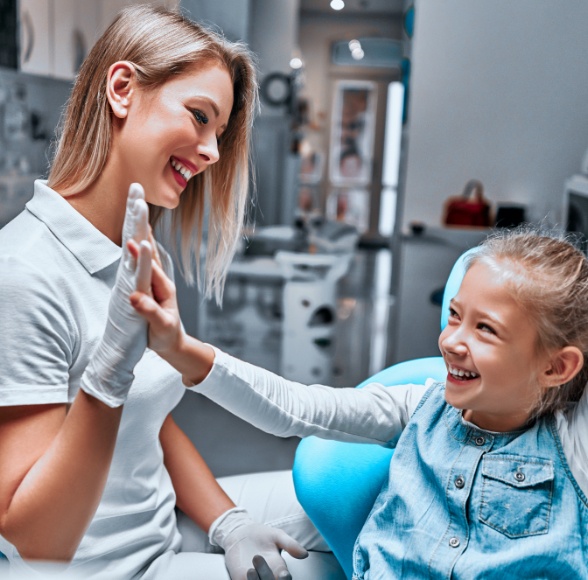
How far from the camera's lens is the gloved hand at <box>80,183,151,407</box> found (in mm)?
775

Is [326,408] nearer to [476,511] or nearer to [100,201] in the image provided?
[476,511]

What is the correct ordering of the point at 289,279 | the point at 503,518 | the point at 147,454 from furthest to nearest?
the point at 289,279 → the point at 147,454 → the point at 503,518

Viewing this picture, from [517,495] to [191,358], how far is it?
499 mm

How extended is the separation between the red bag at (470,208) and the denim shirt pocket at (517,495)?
1542 mm

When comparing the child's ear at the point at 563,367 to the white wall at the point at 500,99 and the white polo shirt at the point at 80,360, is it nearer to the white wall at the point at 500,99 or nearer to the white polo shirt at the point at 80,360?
the white polo shirt at the point at 80,360

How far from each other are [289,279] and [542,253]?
179cm

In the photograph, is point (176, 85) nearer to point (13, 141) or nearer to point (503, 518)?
point (503, 518)

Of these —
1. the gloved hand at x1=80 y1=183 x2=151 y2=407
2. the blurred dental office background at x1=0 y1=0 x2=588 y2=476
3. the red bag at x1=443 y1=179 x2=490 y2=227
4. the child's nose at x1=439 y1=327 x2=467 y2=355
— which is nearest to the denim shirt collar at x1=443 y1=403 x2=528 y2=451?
the child's nose at x1=439 y1=327 x2=467 y2=355

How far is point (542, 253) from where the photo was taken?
3.40 ft

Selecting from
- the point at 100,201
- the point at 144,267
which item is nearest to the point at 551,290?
the point at 144,267

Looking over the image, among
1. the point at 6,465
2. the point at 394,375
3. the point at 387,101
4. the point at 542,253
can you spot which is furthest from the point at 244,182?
the point at 387,101

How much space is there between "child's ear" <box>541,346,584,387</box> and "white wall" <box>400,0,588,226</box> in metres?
1.38

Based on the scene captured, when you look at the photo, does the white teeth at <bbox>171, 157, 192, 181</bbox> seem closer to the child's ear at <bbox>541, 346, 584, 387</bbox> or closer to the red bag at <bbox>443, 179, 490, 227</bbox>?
the child's ear at <bbox>541, 346, 584, 387</bbox>

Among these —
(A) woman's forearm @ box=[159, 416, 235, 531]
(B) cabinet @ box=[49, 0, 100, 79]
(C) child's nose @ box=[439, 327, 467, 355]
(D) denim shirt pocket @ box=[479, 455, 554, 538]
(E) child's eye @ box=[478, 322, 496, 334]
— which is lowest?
(A) woman's forearm @ box=[159, 416, 235, 531]
